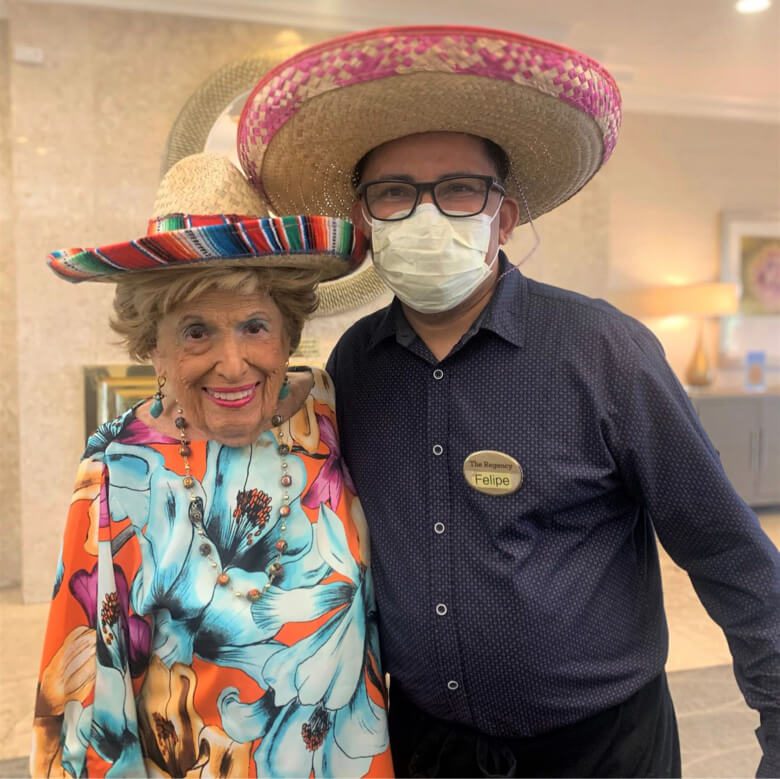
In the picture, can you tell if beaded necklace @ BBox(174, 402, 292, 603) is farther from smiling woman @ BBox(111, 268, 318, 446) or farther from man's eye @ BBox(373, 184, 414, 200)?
man's eye @ BBox(373, 184, 414, 200)

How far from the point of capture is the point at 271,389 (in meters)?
1.15

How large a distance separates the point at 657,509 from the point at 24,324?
3213 mm

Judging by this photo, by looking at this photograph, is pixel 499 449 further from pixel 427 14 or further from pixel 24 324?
pixel 427 14

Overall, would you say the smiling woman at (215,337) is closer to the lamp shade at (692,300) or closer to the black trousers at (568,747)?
the black trousers at (568,747)

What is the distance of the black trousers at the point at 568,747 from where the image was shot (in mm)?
1117

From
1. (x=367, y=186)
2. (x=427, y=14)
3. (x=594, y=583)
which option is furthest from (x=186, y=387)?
(x=427, y=14)

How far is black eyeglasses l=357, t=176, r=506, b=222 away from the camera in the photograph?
3.67 ft

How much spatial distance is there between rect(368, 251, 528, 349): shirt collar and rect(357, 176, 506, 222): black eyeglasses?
0.13 meters

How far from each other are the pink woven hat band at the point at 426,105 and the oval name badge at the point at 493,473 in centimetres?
54

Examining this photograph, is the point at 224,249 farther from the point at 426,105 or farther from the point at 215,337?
the point at 426,105

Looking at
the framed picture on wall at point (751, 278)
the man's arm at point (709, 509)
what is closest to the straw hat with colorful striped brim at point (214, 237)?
the man's arm at point (709, 509)

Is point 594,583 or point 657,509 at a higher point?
point 657,509

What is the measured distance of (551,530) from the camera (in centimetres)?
109

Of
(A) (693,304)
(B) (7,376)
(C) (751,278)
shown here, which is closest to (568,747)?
(B) (7,376)
